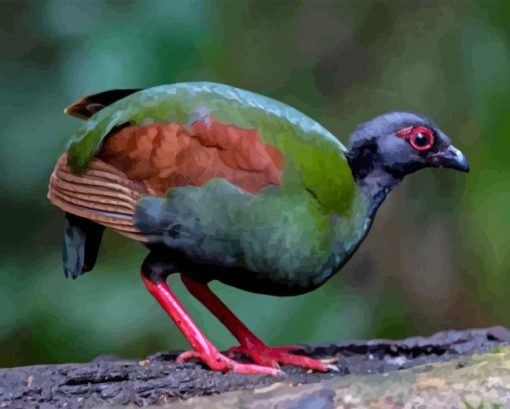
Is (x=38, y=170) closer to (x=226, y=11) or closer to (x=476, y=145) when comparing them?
(x=226, y=11)

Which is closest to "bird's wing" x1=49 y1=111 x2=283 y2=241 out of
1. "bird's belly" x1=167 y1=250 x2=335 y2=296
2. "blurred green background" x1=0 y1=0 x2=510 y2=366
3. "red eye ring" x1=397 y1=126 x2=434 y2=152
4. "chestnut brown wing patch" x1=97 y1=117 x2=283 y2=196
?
"chestnut brown wing patch" x1=97 y1=117 x2=283 y2=196

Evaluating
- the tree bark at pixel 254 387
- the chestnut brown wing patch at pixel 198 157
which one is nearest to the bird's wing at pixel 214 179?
the chestnut brown wing patch at pixel 198 157

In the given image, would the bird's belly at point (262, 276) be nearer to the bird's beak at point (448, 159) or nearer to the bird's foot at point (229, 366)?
the bird's foot at point (229, 366)

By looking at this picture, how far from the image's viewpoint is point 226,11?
129 inches

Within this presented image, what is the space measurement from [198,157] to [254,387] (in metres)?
0.43

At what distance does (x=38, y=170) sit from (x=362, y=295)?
118 cm

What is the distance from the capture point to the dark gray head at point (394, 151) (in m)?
1.93

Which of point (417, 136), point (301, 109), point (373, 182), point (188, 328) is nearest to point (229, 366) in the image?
point (188, 328)

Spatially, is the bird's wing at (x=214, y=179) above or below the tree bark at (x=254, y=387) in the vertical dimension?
above

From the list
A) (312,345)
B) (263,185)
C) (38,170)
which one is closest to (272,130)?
(263,185)

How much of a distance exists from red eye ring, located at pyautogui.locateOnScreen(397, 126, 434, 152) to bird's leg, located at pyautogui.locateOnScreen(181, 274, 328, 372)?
48 cm

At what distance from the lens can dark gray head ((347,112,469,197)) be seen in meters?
1.93

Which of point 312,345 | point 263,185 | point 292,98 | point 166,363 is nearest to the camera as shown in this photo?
point 263,185

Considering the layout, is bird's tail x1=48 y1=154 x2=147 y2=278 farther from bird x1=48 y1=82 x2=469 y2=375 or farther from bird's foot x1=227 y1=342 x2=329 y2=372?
bird's foot x1=227 y1=342 x2=329 y2=372
